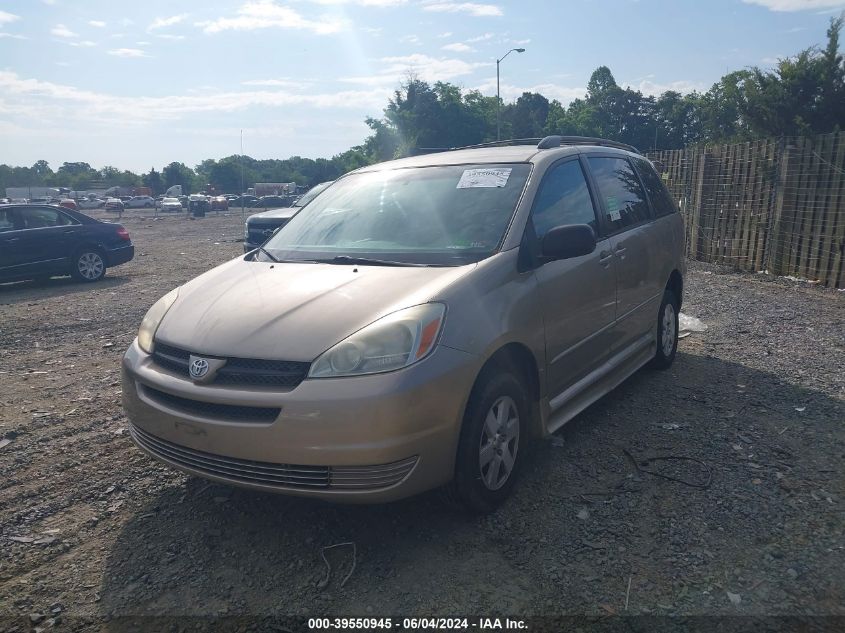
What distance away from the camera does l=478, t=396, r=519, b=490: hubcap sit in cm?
317

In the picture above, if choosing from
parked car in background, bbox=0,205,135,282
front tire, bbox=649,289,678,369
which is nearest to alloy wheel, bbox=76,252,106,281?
parked car in background, bbox=0,205,135,282

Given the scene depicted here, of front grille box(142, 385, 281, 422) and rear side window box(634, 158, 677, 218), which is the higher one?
rear side window box(634, 158, 677, 218)

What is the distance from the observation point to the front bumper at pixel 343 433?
273 cm

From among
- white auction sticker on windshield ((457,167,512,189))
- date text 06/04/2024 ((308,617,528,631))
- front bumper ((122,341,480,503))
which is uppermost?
white auction sticker on windshield ((457,167,512,189))

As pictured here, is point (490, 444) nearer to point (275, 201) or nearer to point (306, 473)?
point (306, 473)

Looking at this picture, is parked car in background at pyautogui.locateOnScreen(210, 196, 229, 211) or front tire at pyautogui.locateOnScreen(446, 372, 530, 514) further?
parked car in background at pyautogui.locateOnScreen(210, 196, 229, 211)

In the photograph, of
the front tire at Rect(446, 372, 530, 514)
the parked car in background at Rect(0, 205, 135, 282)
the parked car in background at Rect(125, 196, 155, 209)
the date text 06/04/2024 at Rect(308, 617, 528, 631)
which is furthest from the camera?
the parked car in background at Rect(125, 196, 155, 209)

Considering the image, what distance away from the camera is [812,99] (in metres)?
27.4

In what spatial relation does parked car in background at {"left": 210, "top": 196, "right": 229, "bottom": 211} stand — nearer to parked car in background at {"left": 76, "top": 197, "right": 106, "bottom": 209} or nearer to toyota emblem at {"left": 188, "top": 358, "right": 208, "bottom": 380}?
parked car in background at {"left": 76, "top": 197, "right": 106, "bottom": 209}

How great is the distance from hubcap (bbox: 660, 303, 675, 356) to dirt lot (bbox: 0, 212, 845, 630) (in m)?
0.55

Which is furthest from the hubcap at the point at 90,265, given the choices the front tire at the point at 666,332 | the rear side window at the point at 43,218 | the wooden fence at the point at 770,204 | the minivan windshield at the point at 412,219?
the wooden fence at the point at 770,204

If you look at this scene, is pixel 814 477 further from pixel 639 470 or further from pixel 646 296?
pixel 646 296

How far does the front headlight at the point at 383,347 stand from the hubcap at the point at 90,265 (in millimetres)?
11597

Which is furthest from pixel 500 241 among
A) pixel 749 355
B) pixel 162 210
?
pixel 162 210
